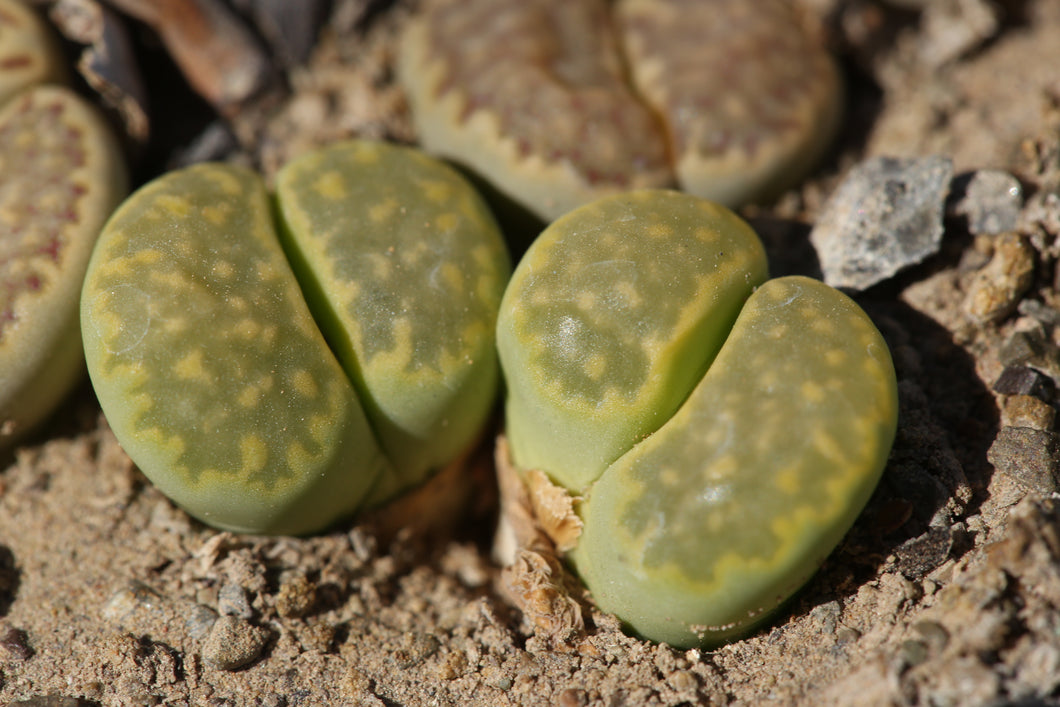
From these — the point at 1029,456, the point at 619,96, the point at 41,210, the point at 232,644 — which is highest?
the point at 619,96

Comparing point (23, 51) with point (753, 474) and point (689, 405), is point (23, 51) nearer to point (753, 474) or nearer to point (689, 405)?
point (689, 405)

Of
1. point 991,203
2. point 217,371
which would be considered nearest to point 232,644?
point 217,371

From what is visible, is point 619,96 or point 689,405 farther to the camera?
point 619,96

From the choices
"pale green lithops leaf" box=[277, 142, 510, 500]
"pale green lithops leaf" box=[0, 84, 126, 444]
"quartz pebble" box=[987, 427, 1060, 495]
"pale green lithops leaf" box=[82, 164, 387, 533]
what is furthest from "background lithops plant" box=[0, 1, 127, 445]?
"quartz pebble" box=[987, 427, 1060, 495]

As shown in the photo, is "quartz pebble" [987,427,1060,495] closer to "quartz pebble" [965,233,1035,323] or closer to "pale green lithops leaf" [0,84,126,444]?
"quartz pebble" [965,233,1035,323]

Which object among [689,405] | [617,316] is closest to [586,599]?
[689,405]

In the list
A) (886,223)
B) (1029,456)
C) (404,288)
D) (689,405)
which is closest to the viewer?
(689,405)

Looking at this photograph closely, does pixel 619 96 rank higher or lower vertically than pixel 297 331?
higher

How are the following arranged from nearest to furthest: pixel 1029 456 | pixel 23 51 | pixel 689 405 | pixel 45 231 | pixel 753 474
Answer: pixel 753 474
pixel 689 405
pixel 1029 456
pixel 45 231
pixel 23 51
